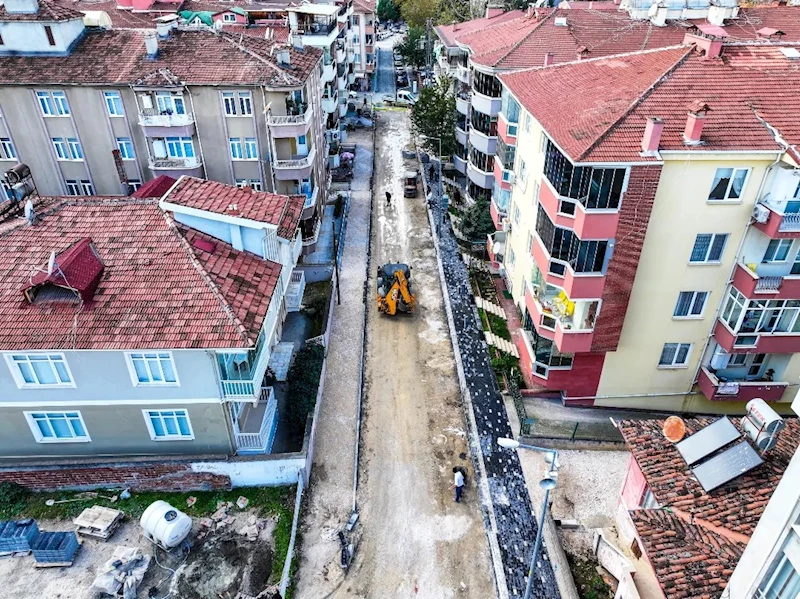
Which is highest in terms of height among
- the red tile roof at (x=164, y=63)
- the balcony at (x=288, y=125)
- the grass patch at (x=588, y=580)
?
the red tile roof at (x=164, y=63)

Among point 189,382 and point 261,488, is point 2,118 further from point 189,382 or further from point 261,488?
point 261,488

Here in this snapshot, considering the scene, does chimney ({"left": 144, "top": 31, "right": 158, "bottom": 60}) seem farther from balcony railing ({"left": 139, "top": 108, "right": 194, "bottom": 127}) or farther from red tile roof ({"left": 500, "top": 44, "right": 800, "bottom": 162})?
red tile roof ({"left": 500, "top": 44, "right": 800, "bottom": 162})

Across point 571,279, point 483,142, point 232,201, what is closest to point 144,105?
point 232,201

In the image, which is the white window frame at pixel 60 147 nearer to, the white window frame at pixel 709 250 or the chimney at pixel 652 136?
the chimney at pixel 652 136

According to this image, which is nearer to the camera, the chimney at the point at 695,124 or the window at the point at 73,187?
the chimney at the point at 695,124

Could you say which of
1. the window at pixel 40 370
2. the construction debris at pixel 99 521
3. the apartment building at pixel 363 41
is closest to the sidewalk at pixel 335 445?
the construction debris at pixel 99 521

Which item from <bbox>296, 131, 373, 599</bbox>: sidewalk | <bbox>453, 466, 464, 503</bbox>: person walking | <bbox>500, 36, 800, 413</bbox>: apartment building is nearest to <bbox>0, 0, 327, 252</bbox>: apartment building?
<bbox>296, 131, 373, 599</bbox>: sidewalk

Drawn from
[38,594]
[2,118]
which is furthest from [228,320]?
[2,118]

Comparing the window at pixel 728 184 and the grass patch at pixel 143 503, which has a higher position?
the window at pixel 728 184

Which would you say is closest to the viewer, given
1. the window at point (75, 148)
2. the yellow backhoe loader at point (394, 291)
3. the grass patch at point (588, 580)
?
the grass patch at point (588, 580)
